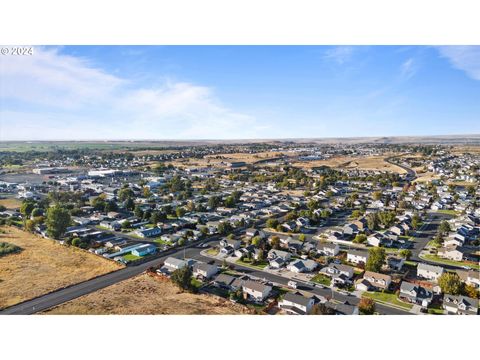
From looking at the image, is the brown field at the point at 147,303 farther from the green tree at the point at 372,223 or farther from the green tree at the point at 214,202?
the green tree at the point at 214,202

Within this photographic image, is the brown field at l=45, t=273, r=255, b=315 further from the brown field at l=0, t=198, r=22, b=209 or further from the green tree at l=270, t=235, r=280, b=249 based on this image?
the brown field at l=0, t=198, r=22, b=209

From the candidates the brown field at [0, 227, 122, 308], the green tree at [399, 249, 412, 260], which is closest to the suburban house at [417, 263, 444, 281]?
the green tree at [399, 249, 412, 260]

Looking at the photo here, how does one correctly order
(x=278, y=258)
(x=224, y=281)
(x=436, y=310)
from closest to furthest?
(x=436, y=310)
(x=224, y=281)
(x=278, y=258)

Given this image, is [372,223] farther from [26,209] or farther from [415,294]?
[26,209]

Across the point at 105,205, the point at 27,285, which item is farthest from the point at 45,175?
the point at 27,285

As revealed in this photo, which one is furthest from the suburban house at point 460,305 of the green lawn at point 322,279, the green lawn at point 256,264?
the green lawn at point 256,264

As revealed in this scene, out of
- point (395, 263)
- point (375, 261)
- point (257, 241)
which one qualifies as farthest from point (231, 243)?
point (395, 263)

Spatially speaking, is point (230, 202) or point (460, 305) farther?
point (230, 202)

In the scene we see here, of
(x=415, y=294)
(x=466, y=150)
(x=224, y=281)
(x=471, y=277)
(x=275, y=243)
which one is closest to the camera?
(x=415, y=294)
